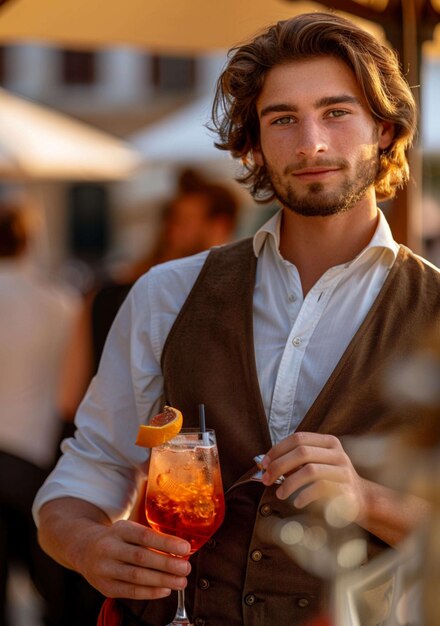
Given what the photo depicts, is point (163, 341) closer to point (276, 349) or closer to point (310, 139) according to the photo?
point (276, 349)

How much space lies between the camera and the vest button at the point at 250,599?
82.1 inches

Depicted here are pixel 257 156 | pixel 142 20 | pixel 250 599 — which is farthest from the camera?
pixel 142 20

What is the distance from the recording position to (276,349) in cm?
228

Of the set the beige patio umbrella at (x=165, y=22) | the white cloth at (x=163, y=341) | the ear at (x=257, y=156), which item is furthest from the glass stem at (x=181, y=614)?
the beige patio umbrella at (x=165, y=22)

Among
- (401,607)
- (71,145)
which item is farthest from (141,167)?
(401,607)

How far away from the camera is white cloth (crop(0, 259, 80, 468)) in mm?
4535

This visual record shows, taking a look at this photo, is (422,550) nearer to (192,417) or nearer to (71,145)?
(192,417)

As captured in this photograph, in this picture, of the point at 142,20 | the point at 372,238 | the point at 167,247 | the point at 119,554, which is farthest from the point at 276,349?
the point at 167,247

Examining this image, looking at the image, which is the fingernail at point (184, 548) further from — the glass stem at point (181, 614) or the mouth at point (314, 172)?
the mouth at point (314, 172)

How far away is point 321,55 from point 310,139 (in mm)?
223

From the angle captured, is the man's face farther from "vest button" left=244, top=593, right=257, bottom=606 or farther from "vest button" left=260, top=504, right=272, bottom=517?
"vest button" left=244, top=593, right=257, bottom=606

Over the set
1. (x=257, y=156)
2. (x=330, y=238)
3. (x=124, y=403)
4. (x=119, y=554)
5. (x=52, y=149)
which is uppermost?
(x=257, y=156)

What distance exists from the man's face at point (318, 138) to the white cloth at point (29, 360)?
2476 mm

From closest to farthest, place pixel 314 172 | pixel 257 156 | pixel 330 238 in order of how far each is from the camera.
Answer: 1. pixel 314 172
2. pixel 330 238
3. pixel 257 156
